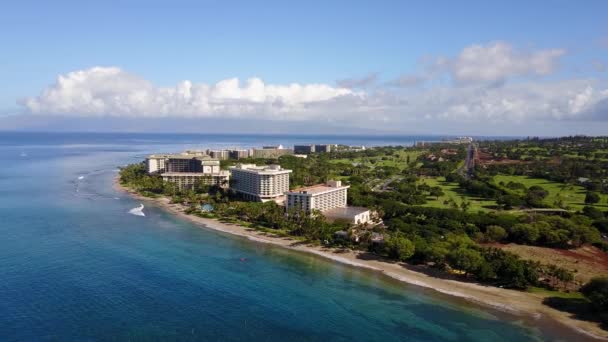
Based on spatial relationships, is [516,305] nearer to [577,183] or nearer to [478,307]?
[478,307]

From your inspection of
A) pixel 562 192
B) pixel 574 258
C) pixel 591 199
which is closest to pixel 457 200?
pixel 591 199

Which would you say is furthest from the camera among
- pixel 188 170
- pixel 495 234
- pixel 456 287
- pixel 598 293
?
pixel 188 170

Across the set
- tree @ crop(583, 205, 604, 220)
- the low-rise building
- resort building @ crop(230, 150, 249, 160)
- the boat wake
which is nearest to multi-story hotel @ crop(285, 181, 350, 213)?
the low-rise building

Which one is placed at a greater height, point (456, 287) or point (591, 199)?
point (591, 199)

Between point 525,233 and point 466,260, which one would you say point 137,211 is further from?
point 525,233

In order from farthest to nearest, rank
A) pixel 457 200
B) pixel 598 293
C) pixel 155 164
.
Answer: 1. pixel 155 164
2. pixel 457 200
3. pixel 598 293

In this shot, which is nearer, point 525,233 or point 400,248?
point 400,248

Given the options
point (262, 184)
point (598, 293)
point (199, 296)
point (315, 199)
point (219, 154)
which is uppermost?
point (219, 154)
